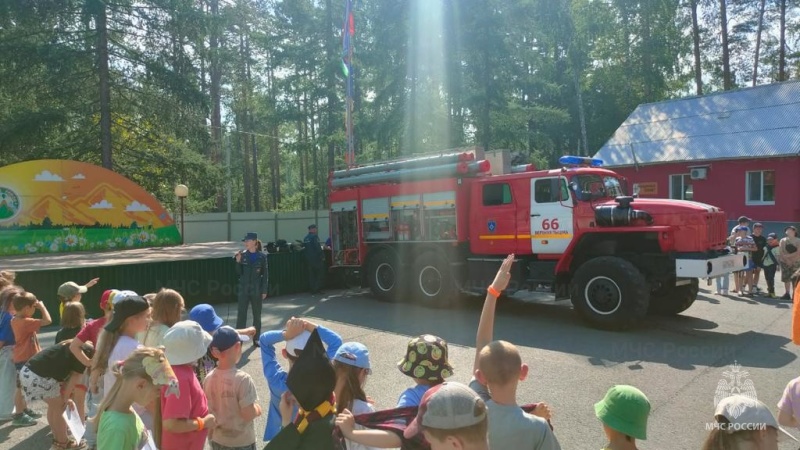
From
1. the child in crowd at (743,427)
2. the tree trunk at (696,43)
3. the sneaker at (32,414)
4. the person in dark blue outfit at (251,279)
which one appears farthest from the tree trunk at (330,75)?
the child in crowd at (743,427)

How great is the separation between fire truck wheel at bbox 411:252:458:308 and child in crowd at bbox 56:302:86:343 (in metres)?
7.33

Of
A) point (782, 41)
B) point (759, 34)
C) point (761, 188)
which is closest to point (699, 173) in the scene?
point (761, 188)

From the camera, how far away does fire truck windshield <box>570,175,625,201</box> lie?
981 cm

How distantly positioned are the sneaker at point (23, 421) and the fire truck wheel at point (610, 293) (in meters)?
7.55

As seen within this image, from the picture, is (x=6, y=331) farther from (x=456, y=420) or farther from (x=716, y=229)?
(x=716, y=229)

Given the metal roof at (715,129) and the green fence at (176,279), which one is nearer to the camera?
the green fence at (176,279)

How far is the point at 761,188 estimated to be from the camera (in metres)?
21.7

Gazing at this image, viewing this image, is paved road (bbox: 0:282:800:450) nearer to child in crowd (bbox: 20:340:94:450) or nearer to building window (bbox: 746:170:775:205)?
Answer: child in crowd (bbox: 20:340:94:450)

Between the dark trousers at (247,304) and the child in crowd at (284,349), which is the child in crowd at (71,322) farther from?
the dark trousers at (247,304)

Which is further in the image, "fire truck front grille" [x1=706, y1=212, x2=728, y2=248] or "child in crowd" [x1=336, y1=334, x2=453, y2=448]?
"fire truck front grille" [x1=706, y1=212, x2=728, y2=248]

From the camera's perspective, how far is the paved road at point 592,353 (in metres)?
5.19

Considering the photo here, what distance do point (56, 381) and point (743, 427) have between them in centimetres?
477

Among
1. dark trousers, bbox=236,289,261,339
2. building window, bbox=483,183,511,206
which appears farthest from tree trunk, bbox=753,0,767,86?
dark trousers, bbox=236,289,261,339

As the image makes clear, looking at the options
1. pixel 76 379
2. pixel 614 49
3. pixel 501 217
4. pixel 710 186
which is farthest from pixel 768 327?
pixel 614 49
